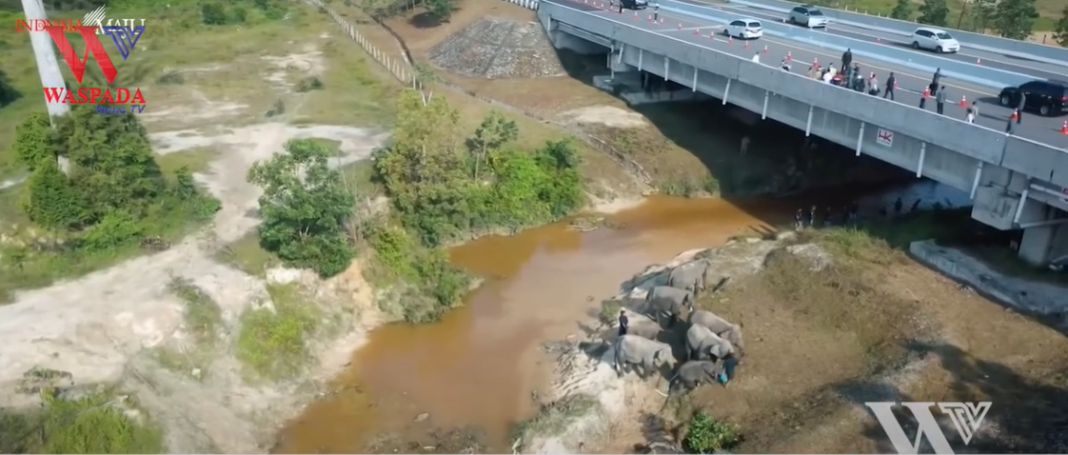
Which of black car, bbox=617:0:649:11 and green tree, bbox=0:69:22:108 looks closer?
green tree, bbox=0:69:22:108

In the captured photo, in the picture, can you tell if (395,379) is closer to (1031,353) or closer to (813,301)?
(813,301)

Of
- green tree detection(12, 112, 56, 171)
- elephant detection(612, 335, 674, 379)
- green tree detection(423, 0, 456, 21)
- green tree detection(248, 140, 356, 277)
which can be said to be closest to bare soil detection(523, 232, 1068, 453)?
elephant detection(612, 335, 674, 379)

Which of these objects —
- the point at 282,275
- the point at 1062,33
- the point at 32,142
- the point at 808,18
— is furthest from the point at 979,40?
the point at 32,142

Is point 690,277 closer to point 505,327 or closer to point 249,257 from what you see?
point 505,327

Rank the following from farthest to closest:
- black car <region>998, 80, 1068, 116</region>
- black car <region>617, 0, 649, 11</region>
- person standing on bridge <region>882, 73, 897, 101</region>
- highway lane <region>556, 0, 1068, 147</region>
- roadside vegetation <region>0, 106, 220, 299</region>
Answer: black car <region>617, 0, 649, 11</region>, person standing on bridge <region>882, 73, 897, 101</region>, black car <region>998, 80, 1068, 116</region>, highway lane <region>556, 0, 1068, 147</region>, roadside vegetation <region>0, 106, 220, 299</region>

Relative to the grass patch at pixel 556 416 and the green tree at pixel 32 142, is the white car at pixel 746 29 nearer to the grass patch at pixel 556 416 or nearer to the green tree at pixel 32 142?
the grass patch at pixel 556 416

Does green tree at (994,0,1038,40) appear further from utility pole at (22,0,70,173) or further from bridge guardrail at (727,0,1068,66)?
utility pole at (22,0,70,173)


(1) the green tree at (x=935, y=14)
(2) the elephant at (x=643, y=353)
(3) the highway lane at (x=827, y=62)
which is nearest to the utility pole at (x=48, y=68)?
(2) the elephant at (x=643, y=353)

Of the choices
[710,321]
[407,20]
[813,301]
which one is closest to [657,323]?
[710,321]
